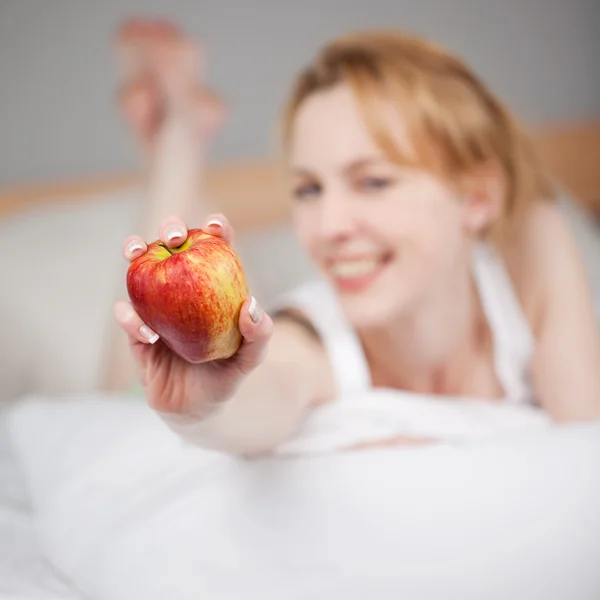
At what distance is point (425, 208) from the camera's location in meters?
0.94

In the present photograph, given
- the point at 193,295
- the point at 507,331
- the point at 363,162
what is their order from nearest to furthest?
1. the point at 193,295
2. the point at 363,162
3. the point at 507,331

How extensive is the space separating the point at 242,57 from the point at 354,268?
0.89 metres

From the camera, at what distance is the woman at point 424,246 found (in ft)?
2.97

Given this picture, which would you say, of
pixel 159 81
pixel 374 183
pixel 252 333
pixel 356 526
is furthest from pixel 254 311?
pixel 159 81

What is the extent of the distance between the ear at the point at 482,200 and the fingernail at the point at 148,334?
2.10 ft

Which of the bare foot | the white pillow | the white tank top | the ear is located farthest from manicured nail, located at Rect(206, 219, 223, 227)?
the bare foot

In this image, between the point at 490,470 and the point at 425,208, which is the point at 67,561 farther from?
the point at 425,208

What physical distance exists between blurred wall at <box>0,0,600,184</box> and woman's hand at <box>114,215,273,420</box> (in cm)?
121

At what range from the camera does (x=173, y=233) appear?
448 millimetres

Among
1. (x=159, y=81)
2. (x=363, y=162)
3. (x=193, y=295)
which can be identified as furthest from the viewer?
(x=159, y=81)

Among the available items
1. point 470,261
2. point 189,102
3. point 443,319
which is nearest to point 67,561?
point 443,319

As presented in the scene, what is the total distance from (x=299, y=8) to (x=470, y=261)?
0.83m

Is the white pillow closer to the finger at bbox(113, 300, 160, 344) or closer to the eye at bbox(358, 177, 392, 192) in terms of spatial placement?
the finger at bbox(113, 300, 160, 344)

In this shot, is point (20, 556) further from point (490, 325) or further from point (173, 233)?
point (490, 325)
